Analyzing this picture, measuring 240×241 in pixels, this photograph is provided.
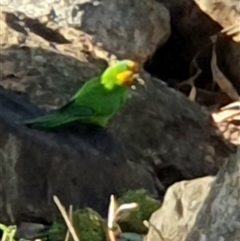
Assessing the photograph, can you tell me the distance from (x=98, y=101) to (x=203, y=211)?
4.86 feet

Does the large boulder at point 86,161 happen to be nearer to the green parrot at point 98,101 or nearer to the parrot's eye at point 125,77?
the green parrot at point 98,101

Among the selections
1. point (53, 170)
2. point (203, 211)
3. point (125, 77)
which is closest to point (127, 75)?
point (125, 77)

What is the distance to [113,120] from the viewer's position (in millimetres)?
5305

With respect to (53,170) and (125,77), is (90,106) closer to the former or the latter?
(125,77)

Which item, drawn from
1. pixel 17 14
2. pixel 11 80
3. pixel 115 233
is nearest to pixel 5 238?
pixel 115 233

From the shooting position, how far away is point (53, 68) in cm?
534

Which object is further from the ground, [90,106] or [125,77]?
[125,77]

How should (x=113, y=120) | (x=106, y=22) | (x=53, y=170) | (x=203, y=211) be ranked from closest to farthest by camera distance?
(x=203, y=211)
(x=53, y=170)
(x=113, y=120)
(x=106, y=22)

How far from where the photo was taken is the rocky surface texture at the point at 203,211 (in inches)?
123

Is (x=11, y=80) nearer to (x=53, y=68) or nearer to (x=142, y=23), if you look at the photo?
(x=53, y=68)

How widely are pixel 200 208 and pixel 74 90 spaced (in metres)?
2.04

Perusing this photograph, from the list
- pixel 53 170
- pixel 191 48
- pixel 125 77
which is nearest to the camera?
pixel 53 170

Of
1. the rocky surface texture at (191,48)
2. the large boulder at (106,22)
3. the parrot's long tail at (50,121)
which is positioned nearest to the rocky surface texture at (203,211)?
the parrot's long tail at (50,121)

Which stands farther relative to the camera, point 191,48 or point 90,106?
point 191,48
